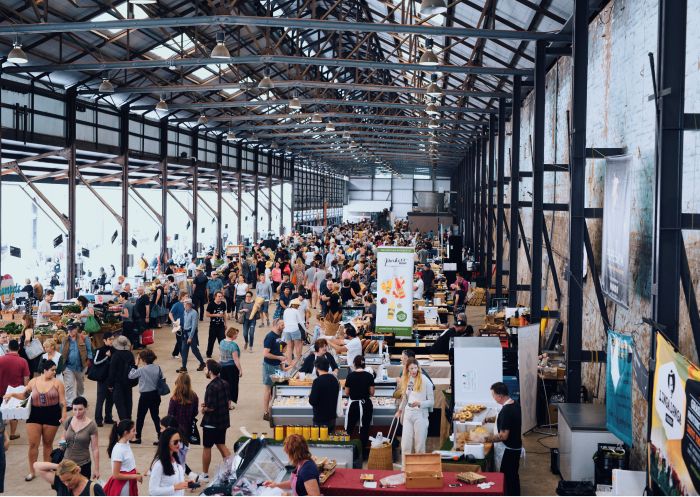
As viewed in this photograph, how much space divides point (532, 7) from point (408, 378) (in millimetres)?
6962

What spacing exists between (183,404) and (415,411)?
7.47 feet

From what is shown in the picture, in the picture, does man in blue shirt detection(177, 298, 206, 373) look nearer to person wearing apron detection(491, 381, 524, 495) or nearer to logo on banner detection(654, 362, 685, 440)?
person wearing apron detection(491, 381, 524, 495)

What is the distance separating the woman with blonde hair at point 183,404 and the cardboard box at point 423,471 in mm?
2270

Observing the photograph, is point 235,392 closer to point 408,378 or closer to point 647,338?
point 408,378

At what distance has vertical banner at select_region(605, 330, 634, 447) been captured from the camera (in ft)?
23.5

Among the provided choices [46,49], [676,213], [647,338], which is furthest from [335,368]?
[46,49]

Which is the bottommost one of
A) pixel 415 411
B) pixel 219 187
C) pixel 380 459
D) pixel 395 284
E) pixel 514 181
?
pixel 380 459

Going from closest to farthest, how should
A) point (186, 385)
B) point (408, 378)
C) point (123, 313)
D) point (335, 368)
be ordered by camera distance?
point (186, 385)
point (408, 378)
point (335, 368)
point (123, 313)

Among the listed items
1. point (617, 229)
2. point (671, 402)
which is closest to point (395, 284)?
point (617, 229)

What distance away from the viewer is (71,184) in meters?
18.7

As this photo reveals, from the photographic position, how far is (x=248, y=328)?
1445cm

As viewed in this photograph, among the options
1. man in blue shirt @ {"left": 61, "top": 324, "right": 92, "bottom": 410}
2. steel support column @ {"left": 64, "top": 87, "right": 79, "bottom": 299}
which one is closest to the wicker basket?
man in blue shirt @ {"left": 61, "top": 324, "right": 92, "bottom": 410}

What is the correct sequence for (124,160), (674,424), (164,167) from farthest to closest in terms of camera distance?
(164,167)
(124,160)
(674,424)

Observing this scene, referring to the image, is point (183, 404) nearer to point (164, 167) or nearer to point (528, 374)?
point (528, 374)
